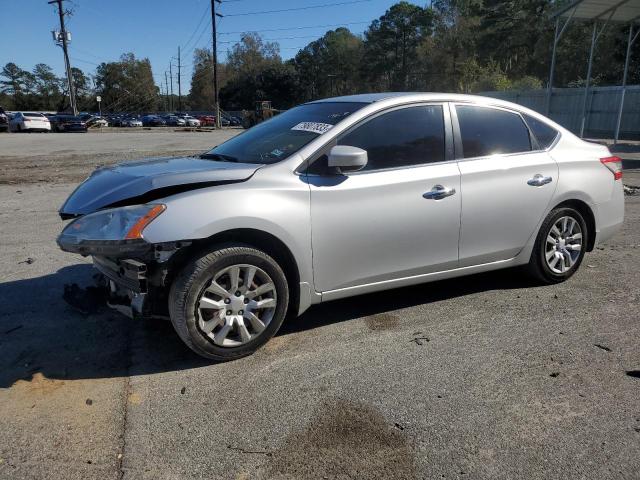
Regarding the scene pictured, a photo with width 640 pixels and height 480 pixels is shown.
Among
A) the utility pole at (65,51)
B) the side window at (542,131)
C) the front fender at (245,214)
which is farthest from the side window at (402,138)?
the utility pole at (65,51)

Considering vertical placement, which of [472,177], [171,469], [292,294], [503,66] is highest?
[503,66]

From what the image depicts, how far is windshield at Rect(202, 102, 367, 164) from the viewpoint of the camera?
3.87 m

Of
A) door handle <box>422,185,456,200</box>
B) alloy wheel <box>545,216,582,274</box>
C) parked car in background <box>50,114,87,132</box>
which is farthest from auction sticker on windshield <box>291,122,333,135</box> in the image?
parked car in background <box>50,114,87,132</box>

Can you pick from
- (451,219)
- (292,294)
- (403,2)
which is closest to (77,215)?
(292,294)

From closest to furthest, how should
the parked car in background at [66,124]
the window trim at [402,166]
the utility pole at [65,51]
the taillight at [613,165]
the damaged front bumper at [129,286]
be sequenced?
the damaged front bumper at [129,286] → the window trim at [402,166] → the taillight at [613,165] → the parked car in background at [66,124] → the utility pole at [65,51]

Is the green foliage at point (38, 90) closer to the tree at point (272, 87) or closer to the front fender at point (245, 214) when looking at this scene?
the tree at point (272, 87)

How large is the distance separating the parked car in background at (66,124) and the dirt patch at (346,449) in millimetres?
42665

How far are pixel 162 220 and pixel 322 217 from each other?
1.06m

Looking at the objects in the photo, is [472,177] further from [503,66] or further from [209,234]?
[503,66]

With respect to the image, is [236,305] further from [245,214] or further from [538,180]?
[538,180]

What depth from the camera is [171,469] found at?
244 cm

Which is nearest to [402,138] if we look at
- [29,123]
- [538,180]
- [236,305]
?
[538,180]

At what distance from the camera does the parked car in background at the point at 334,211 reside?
10.7 ft

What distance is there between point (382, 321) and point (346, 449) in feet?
5.40
